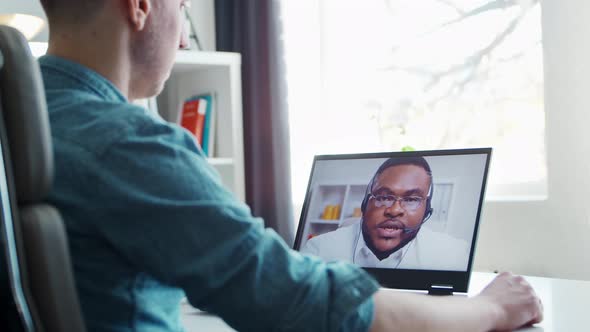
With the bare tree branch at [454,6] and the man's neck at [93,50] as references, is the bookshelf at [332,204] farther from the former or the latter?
the bare tree branch at [454,6]

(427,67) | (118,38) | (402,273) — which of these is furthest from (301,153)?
(118,38)

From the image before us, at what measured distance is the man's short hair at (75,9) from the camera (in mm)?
863

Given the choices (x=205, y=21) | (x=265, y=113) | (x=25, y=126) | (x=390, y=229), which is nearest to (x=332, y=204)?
(x=390, y=229)

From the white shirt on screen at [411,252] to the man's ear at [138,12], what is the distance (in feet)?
2.43

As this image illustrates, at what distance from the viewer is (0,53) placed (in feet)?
2.13

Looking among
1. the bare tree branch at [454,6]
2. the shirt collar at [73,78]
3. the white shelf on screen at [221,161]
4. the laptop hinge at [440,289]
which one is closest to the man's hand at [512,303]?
the laptop hinge at [440,289]

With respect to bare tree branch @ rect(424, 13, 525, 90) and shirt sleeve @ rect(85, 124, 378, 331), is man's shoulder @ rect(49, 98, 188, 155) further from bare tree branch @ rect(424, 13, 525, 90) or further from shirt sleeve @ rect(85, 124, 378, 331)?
bare tree branch @ rect(424, 13, 525, 90)

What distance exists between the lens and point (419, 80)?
238 centimetres

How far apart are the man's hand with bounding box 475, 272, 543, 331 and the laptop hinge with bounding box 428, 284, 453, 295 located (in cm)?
24

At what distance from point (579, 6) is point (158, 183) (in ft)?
5.17

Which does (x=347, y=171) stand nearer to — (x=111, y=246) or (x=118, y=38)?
(x=118, y=38)

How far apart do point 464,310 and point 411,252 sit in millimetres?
444

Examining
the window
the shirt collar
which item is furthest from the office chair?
the window

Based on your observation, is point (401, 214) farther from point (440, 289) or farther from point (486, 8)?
point (486, 8)
